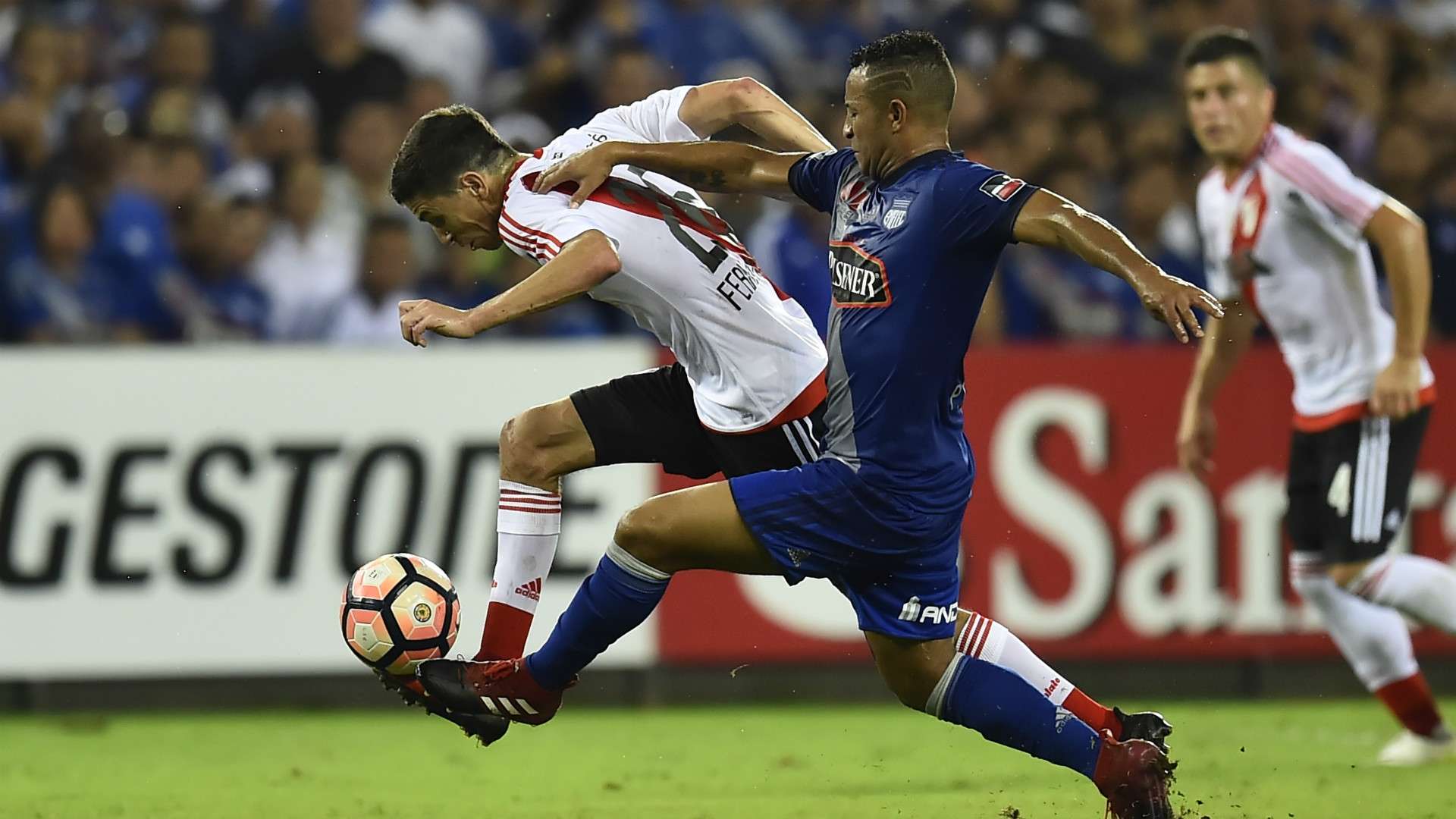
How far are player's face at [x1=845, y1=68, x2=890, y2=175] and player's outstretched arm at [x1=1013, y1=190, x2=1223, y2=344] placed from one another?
0.48 metres

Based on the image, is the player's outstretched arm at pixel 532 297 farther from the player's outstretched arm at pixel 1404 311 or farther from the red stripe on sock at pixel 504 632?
the player's outstretched arm at pixel 1404 311

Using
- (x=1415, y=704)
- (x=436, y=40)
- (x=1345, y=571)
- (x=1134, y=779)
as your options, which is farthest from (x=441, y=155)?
(x=436, y=40)

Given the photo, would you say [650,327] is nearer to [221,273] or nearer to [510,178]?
[510,178]

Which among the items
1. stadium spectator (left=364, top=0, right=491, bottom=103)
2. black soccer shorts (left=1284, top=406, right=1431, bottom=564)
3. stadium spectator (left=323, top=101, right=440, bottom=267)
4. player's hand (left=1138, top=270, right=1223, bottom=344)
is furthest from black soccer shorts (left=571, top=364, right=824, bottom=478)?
stadium spectator (left=364, top=0, right=491, bottom=103)

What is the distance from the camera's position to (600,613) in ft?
17.9

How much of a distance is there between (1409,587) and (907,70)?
3340mm

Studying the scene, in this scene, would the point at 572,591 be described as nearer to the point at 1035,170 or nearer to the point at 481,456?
the point at 481,456

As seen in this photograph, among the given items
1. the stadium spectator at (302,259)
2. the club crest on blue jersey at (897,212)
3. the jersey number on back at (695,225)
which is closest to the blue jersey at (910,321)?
the club crest on blue jersey at (897,212)

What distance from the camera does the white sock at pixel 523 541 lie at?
584 centimetres

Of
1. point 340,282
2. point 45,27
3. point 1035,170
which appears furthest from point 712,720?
point 45,27

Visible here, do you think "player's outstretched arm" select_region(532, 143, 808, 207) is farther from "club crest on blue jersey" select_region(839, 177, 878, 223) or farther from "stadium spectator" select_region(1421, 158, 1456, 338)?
"stadium spectator" select_region(1421, 158, 1456, 338)

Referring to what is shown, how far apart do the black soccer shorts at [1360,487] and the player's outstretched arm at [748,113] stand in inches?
102

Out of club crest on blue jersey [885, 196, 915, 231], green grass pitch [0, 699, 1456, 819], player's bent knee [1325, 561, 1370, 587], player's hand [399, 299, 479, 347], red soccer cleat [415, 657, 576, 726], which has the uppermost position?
club crest on blue jersey [885, 196, 915, 231]

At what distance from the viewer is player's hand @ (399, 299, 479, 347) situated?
496cm
